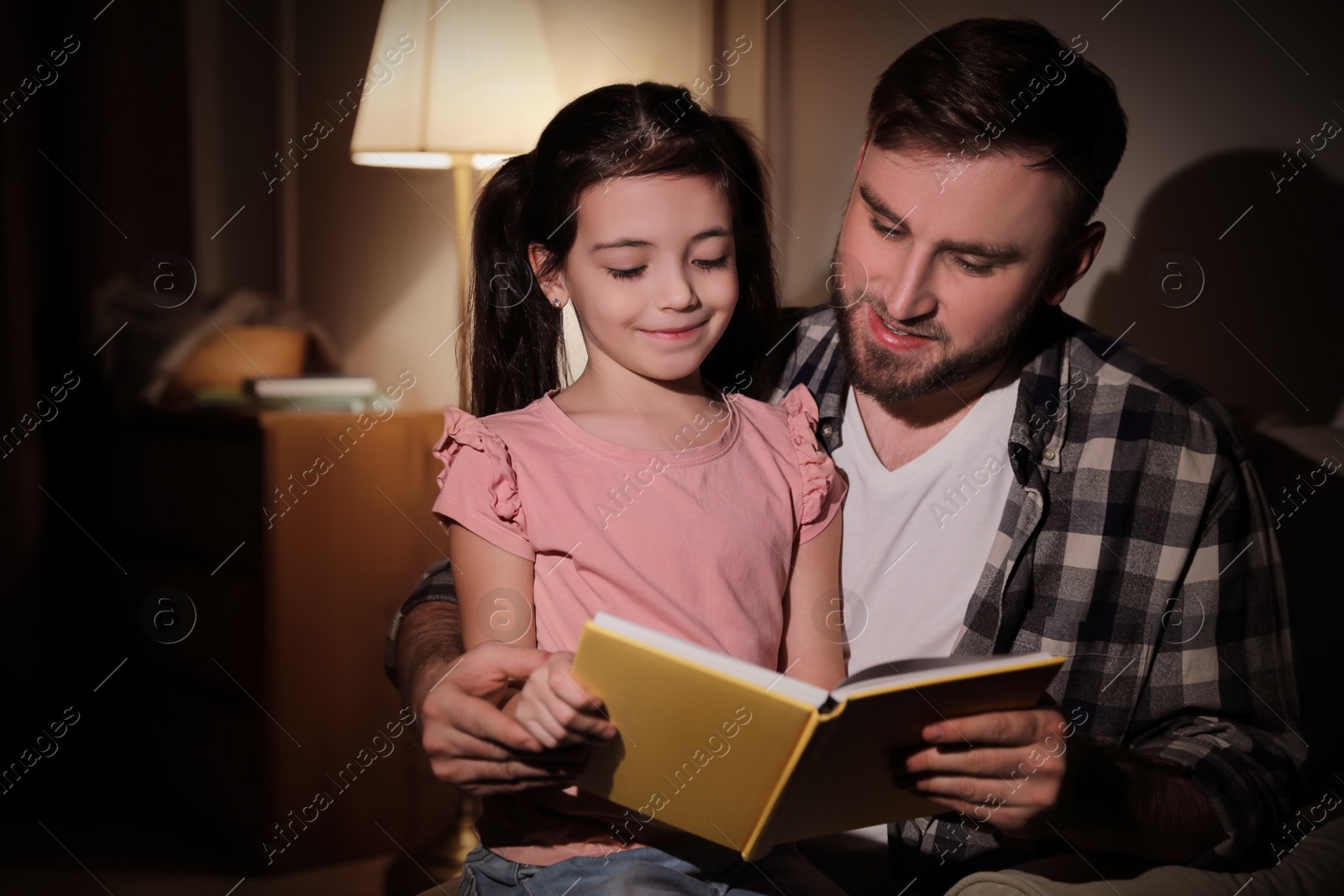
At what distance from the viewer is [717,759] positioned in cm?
92

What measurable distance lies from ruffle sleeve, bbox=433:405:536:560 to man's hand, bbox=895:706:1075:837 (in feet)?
1.59

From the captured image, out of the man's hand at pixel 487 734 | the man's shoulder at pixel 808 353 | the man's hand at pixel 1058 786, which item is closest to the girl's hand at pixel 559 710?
the man's hand at pixel 487 734

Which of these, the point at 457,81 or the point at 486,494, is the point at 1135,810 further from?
the point at 457,81

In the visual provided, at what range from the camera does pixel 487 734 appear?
1.00 meters

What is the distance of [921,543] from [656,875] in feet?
1.96

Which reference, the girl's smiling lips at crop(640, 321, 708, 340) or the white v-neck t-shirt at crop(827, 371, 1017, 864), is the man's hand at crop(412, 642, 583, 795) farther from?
the white v-neck t-shirt at crop(827, 371, 1017, 864)

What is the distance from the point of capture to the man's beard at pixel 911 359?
145 centimetres

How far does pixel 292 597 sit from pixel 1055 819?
180 cm

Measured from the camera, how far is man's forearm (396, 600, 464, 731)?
128 cm

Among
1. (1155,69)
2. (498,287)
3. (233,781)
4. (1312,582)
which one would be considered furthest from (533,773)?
(1155,69)

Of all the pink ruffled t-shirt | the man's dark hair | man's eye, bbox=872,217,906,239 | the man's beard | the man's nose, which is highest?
the man's dark hair

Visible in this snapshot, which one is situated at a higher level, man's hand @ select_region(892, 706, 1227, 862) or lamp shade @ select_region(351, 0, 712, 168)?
lamp shade @ select_region(351, 0, 712, 168)

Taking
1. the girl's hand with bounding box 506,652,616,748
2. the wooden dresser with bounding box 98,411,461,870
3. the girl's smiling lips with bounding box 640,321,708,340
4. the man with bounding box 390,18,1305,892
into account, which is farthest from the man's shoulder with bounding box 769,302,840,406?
the wooden dresser with bounding box 98,411,461,870

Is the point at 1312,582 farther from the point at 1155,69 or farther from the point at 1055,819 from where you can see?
the point at 1155,69
